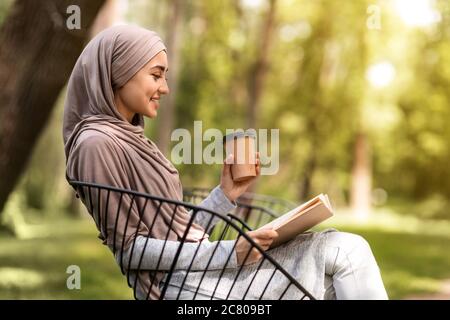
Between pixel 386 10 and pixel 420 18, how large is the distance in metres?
2.28

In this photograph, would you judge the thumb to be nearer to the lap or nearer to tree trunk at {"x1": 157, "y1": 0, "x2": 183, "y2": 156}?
the lap

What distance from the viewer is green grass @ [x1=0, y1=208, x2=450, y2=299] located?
272 inches

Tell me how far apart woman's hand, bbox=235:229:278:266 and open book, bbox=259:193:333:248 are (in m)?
0.04

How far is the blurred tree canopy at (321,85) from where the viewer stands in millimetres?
16641

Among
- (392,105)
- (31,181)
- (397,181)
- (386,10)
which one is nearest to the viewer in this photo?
(31,181)

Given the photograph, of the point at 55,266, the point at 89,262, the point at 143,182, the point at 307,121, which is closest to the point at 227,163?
the point at 143,182

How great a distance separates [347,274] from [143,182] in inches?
24.0

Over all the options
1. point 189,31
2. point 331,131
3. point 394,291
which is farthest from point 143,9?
point 394,291

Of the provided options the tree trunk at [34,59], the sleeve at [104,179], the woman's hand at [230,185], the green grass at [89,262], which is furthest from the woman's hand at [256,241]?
the green grass at [89,262]

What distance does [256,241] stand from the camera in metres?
2.09

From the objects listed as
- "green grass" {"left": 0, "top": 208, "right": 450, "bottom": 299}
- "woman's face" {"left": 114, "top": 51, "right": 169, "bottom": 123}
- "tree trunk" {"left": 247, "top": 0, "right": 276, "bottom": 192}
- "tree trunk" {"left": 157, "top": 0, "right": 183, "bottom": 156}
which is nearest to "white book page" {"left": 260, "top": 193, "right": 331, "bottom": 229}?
"woman's face" {"left": 114, "top": 51, "right": 169, "bottom": 123}

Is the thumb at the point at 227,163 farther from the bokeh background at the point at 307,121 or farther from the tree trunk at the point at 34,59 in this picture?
the bokeh background at the point at 307,121

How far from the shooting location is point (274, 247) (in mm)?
2252

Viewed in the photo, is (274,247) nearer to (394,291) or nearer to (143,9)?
(394,291)
